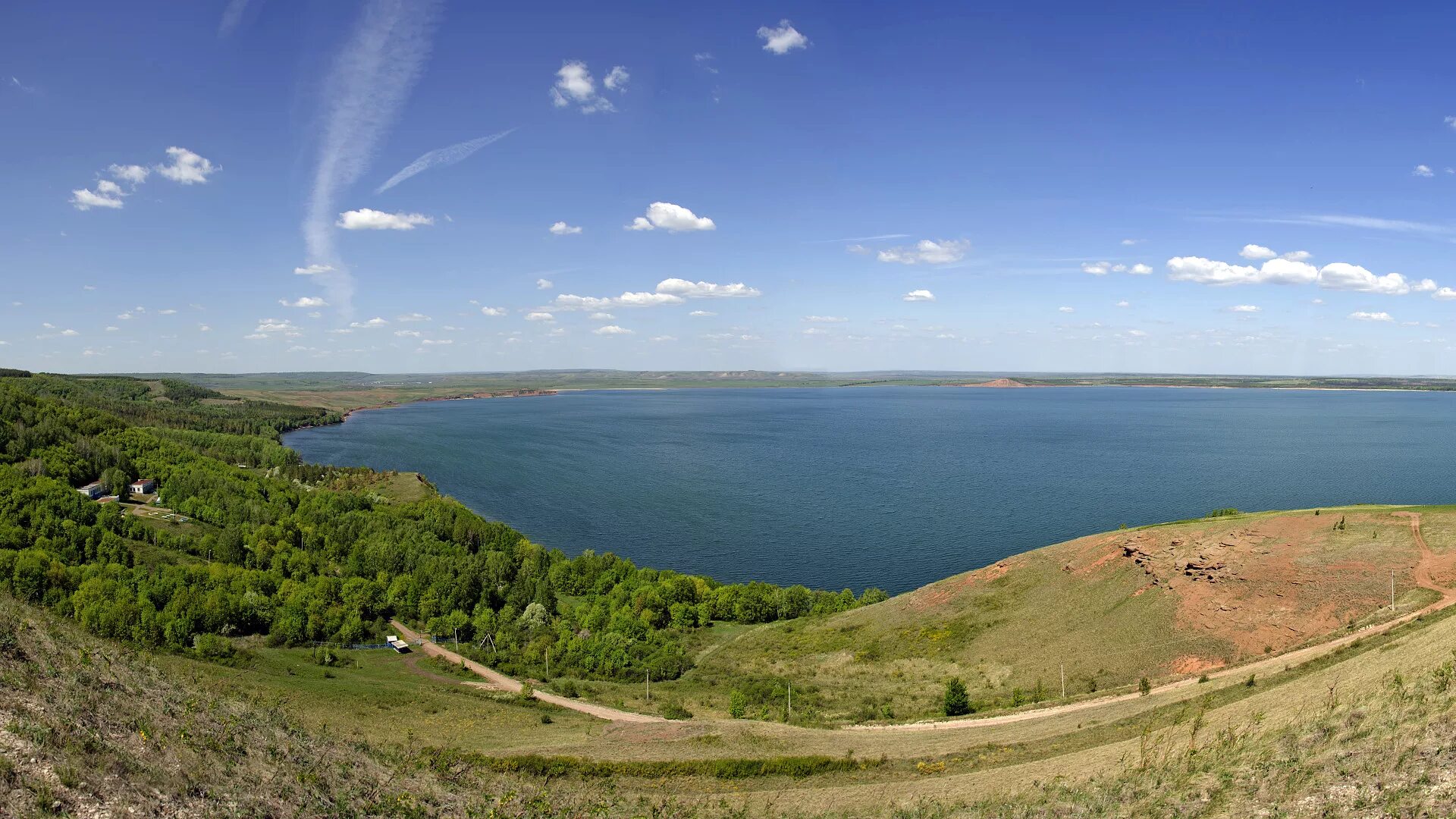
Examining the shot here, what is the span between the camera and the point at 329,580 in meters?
67.9

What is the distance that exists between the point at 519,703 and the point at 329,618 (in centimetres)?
3101

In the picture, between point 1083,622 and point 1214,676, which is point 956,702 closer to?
point 1214,676

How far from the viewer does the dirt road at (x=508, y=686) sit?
39812 mm

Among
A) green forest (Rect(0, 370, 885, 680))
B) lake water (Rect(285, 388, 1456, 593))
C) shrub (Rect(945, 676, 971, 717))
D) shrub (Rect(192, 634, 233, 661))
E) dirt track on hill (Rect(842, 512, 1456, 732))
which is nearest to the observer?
dirt track on hill (Rect(842, 512, 1456, 732))

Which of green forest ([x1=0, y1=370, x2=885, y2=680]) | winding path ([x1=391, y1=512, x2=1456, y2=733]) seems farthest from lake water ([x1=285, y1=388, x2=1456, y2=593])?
winding path ([x1=391, y1=512, x2=1456, y2=733])

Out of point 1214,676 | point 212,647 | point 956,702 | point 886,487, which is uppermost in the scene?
point 1214,676

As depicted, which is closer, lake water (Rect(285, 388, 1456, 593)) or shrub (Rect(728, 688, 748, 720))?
shrub (Rect(728, 688, 748, 720))

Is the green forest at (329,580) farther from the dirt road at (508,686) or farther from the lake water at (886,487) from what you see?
the lake water at (886,487)

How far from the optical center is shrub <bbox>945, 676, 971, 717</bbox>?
35.0 metres

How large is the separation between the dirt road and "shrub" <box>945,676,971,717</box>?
14888 mm

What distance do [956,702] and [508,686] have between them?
31.6 meters

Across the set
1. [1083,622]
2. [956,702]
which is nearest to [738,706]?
[956,702]

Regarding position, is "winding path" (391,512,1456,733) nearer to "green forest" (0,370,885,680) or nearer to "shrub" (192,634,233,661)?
"green forest" (0,370,885,680)

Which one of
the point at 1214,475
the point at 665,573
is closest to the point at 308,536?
the point at 665,573
